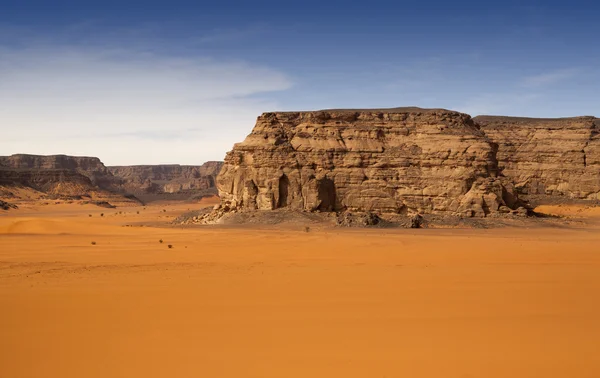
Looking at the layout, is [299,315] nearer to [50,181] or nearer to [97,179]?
[50,181]

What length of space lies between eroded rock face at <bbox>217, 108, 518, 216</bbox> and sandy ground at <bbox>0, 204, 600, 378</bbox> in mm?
19788

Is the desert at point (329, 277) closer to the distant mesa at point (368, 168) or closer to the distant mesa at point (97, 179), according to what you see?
the distant mesa at point (368, 168)

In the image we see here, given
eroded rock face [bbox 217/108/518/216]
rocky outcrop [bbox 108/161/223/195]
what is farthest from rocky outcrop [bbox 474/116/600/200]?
rocky outcrop [bbox 108/161/223/195]

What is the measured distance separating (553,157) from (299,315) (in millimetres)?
58496

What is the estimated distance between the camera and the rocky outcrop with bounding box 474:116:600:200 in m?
60.2

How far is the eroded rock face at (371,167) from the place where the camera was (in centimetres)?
4038

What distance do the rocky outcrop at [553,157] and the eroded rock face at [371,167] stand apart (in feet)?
69.3

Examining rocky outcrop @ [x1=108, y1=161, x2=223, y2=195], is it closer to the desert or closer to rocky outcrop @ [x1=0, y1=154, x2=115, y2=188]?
rocky outcrop @ [x1=0, y1=154, x2=115, y2=188]

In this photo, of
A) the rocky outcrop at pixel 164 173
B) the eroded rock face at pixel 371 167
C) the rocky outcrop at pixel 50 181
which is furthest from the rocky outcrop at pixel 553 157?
the rocky outcrop at pixel 164 173

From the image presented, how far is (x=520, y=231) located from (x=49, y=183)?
90.1 m

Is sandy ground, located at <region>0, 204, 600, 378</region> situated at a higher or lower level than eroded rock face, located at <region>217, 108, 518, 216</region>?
lower

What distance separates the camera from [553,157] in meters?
61.8

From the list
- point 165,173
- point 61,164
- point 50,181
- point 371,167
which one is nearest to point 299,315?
point 371,167

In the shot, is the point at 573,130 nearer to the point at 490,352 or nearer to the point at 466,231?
the point at 466,231
